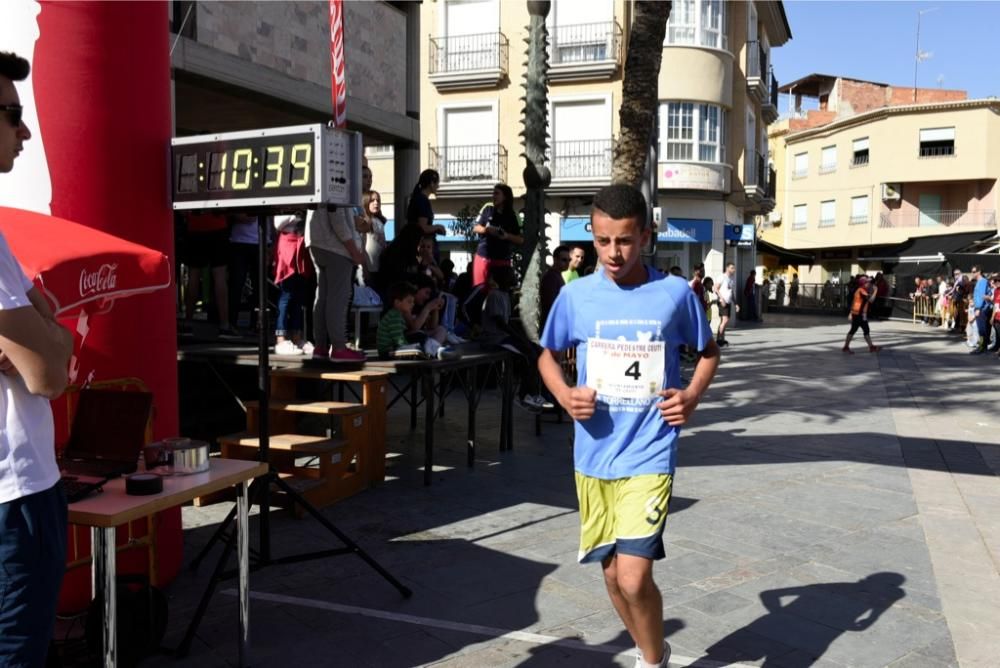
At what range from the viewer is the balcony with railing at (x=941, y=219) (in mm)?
45219

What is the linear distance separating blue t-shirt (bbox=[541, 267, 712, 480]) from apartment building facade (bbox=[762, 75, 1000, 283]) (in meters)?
39.9

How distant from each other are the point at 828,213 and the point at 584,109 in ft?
86.8

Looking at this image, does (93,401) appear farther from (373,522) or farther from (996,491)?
(996,491)

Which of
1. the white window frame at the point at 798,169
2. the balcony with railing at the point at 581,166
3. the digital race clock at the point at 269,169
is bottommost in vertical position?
the digital race clock at the point at 269,169

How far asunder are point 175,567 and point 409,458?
3.30 metres

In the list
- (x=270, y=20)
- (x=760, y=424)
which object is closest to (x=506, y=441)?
(x=760, y=424)

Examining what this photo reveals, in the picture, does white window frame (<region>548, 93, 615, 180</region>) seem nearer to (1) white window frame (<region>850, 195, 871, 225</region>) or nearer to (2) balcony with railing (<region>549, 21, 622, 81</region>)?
(2) balcony with railing (<region>549, 21, 622, 81</region>)

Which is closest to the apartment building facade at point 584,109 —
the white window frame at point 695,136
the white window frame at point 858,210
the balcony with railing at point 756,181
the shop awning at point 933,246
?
the white window frame at point 695,136

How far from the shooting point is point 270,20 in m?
10.1

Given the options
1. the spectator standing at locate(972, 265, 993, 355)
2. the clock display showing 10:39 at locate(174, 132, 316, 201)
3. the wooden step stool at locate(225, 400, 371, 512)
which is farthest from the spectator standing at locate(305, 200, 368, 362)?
the spectator standing at locate(972, 265, 993, 355)

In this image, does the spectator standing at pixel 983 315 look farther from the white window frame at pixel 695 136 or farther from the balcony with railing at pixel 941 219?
the balcony with railing at pixel 941 219

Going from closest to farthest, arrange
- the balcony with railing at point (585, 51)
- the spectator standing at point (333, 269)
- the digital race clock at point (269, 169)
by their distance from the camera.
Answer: the digital race clock at point (269, 169) < the spectator standing at point (333, 269) < the balcony with railing at point (585, 51)

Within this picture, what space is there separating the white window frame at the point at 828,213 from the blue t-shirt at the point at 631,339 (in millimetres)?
50912

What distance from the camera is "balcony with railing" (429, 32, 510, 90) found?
30.2 meters
